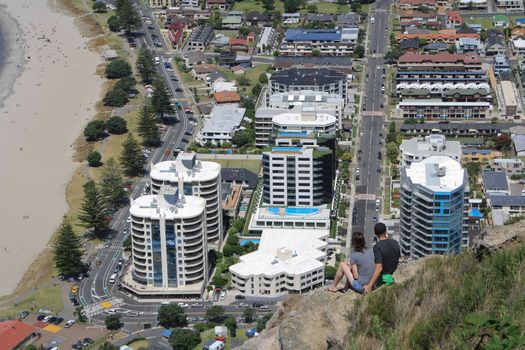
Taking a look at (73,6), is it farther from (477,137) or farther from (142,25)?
(477,137)

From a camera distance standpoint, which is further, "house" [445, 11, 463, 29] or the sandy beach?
"house" [445, 11, 463, 29]

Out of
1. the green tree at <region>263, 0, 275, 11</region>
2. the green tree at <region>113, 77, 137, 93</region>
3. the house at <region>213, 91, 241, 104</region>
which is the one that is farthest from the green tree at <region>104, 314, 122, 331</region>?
the green tree at <region>263, 0, 275, 11</region>

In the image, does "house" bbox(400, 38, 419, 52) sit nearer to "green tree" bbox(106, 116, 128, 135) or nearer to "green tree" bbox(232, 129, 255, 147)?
"green tree" bbox(232, 129, 255, 147)

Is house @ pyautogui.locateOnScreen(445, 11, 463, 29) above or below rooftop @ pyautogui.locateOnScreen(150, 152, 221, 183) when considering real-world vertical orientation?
below

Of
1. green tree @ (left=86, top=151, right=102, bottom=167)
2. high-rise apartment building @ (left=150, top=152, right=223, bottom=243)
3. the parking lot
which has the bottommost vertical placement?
the parking lot

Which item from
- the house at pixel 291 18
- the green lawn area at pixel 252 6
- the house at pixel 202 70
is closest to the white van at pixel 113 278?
the house at pixel 202 70

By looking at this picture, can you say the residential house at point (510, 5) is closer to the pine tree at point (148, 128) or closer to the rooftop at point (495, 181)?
the rooftop at point (495, 181)
